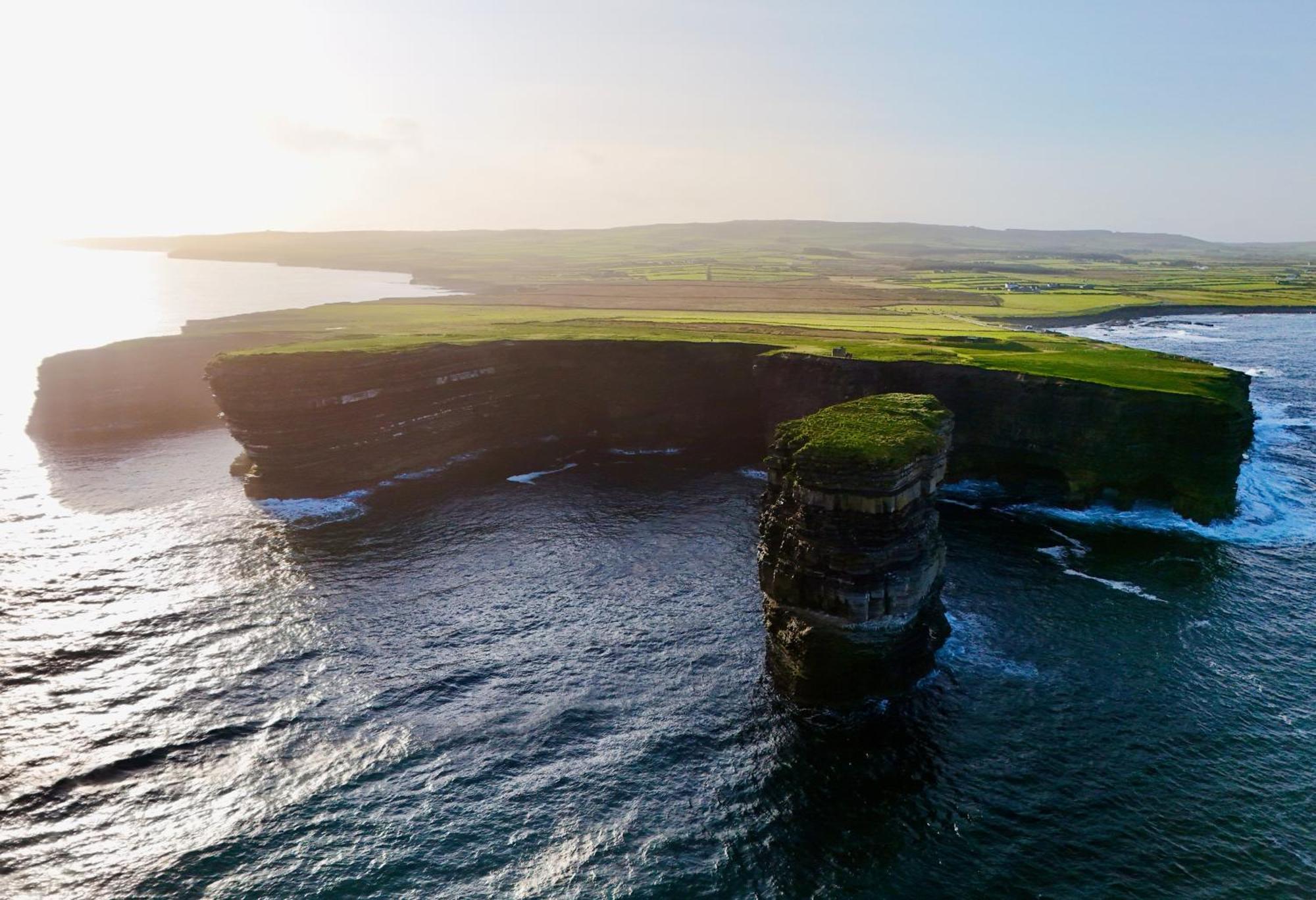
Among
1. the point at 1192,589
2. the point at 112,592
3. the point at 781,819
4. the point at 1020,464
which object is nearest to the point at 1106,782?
the point at 781,819

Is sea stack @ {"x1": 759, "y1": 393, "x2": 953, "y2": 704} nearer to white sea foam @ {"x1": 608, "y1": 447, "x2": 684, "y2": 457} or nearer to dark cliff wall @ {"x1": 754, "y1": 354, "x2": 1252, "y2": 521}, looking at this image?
dark cliff wall @ {"x1": 754, "y1": 354, "x2": 1252, "y2": 521}

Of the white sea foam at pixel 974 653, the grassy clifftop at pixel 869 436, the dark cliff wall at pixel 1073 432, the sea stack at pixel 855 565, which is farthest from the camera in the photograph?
the dark cliff wall at pixel 1073 432

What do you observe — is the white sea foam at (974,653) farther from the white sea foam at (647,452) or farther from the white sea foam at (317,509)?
the white sea foam at (317,509)

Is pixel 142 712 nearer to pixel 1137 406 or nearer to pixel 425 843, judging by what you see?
pixel 425 843

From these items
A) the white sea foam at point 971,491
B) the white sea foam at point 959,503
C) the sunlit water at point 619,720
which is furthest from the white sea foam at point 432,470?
the white sea foam at point 971,491

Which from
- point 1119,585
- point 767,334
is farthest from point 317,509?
point 1119,585

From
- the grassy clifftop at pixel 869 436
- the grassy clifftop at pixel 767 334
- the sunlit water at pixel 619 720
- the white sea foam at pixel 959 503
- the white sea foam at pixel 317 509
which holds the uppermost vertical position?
the grassy clifftop at pixel 767 334

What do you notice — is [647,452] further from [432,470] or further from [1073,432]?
[1073,432]
